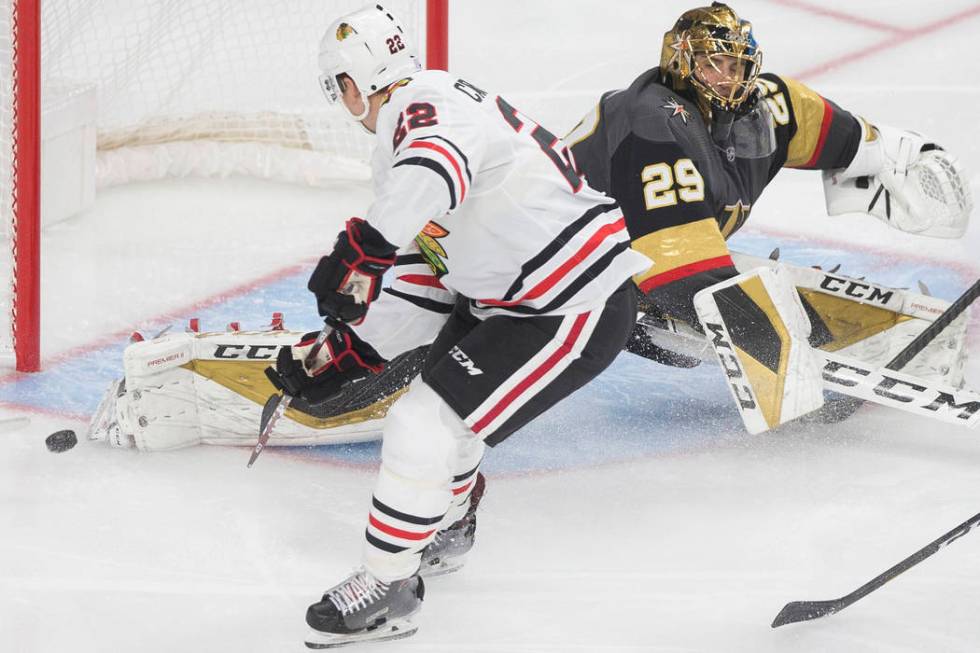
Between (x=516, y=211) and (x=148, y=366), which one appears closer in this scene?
(x=516, y=211)

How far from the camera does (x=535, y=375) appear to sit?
2422 mm

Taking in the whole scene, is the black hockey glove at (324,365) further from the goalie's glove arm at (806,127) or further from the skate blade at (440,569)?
the goalie's glove arm at (806,127)

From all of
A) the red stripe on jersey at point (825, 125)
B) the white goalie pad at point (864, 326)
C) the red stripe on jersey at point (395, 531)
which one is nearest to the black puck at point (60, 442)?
the red stripe on jersey at point (395, 531)

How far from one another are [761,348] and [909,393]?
337 millimetres

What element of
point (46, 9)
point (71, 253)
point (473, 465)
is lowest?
point (71, 253)

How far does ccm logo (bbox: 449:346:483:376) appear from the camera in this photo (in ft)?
7.82

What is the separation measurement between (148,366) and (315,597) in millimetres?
719

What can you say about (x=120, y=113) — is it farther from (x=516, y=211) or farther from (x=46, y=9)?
(x=516, y=211)

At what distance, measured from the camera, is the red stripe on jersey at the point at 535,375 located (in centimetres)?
239

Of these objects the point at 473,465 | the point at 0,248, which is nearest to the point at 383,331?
the point at 473,465

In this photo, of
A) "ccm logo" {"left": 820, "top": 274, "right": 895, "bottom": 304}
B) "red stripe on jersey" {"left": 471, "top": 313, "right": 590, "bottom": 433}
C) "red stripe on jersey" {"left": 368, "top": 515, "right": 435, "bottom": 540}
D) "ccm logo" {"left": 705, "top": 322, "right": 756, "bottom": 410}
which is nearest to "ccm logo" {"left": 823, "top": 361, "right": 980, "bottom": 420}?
"ccm logo" {"left": 705, "top": 322, "right": 756, "bottom": 410}

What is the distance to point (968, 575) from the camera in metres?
2.62

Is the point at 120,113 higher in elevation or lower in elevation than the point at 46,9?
lower

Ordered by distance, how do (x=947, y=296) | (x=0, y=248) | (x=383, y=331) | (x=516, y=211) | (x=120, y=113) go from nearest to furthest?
(x=516, y=211) → (x=383, y=331) → (x=0, y=248) → (x=947, y=296) → (x=120, y=113)
